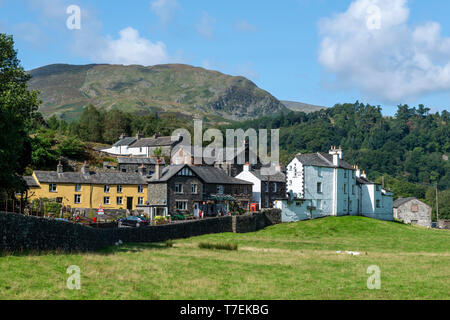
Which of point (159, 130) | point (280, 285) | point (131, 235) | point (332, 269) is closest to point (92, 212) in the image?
point (131, 235)

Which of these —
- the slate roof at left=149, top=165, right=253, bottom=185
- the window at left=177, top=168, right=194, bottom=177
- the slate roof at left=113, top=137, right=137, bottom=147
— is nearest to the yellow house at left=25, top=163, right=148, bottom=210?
the slate roof at left=149, top=165, right=253, bottom=185

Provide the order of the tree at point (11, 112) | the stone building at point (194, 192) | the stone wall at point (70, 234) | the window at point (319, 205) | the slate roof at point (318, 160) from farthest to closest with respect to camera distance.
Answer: the window at point (319, 205), the slate roof at point (318, 160), the stone building at point (194, 192), the tree at point (11, 112), the stone wall at point (70, 234)

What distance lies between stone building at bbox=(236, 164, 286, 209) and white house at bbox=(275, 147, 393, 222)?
5.49 m

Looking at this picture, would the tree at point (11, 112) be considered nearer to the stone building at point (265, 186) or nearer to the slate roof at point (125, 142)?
the stone building at point (265, 186)

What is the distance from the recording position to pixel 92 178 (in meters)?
71.0

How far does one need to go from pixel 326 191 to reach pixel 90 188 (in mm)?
32965

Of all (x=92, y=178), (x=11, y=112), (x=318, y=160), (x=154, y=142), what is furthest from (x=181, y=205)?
(x=154, y=142)

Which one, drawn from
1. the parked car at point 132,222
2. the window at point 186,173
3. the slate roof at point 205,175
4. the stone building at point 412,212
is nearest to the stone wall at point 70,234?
the parked car at point 132,222

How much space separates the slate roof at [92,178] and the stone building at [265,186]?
16.4 m

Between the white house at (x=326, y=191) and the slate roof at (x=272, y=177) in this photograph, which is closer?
the white house at (x=326, y=191)

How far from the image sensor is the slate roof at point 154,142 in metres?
108

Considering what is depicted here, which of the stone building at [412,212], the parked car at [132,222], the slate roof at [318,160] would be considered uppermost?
the slate roof at [318,160]

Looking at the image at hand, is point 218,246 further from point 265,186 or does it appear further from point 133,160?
point 133,160
